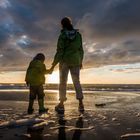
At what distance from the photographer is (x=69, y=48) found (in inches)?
357

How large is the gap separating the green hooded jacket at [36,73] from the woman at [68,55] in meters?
0.38

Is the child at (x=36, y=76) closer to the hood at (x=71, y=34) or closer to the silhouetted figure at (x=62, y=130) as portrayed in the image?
the hood at (x=71, y=34)

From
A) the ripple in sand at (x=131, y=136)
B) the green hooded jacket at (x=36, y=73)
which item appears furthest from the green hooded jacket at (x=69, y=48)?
the ripple in sand at (x=131, y=136)

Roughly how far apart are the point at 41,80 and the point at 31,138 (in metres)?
4.71

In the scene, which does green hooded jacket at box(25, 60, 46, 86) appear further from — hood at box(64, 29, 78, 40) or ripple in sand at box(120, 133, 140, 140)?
ripple in sand at box(120, 133, 140, 140)

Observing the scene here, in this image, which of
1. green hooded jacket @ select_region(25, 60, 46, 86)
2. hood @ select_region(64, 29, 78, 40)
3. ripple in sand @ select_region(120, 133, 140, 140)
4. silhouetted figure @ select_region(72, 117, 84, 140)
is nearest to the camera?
ripple in sand @ select_region(120, 133, 140, 140)

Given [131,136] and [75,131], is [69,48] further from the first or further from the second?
[131,136]

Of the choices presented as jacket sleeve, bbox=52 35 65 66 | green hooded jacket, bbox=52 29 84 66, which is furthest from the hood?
jacket sleeve, bbox=52 35 65 66

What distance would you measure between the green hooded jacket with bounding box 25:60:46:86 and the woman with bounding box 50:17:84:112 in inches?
15.0

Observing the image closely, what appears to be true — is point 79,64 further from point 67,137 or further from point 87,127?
point 67,137

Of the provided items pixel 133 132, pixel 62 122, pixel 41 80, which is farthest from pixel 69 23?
pixel 133 132

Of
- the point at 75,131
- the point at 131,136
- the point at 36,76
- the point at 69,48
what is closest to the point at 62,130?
the point at 75,131

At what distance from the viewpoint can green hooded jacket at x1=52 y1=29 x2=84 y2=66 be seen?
8.95 m

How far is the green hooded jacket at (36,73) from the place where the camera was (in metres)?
9.38
